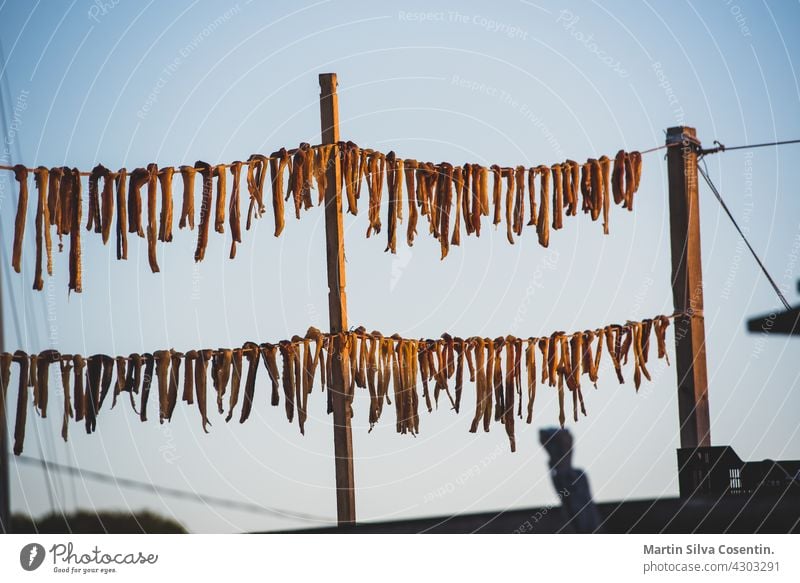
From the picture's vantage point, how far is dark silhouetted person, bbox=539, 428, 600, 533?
9.86 metres

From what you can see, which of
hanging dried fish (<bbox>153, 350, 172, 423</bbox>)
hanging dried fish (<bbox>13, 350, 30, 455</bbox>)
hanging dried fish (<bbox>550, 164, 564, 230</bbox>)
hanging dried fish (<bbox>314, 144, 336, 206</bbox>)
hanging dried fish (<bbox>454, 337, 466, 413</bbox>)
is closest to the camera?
hanging dried fish (<bbox>13, 350, 30, 455</bbox>)

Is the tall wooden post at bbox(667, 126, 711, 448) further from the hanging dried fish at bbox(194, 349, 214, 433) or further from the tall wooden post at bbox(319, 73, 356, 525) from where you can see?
the hanging dried fish at bbox(194, 349, 214, 433)

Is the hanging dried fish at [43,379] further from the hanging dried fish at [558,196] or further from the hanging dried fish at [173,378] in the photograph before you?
the hanging dried fish at [558,196]

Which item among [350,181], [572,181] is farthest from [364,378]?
[572,181]

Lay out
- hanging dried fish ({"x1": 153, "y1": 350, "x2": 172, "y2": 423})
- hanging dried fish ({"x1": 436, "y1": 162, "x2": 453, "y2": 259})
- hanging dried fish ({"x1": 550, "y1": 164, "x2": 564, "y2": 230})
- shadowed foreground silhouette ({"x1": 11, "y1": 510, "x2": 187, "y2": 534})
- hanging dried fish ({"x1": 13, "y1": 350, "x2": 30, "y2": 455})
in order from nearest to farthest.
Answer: hanging dried fish ({"x1": 13, "y1": 350, "x2": 30, "y2": 455}), hanging dried fish ({"x1": 153, "y1": 350, "x2": 172, "y2": 423}), hanging dried fish ({"x1": 436, "y1": 162, "x2": 453, "y2": 259}), hanging dried fish ({"x1": 550, "y1": 164, "x2": 564, "y2": 230}), shadowed foreground silhouette ({"x1": 11, "y1": 510, "x2": 187, "y2": 534})

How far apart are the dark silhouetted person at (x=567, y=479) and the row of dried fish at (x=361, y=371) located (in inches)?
62.7

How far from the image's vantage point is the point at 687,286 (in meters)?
12.9

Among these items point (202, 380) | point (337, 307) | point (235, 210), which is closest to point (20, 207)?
point (235, 210)

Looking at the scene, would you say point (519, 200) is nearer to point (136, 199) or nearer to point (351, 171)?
point (351, 171)

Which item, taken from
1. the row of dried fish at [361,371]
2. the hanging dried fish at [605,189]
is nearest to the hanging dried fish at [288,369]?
the row of dried fish at [361,371]
